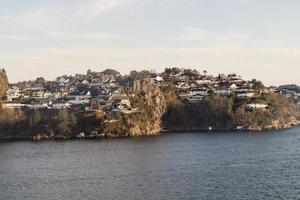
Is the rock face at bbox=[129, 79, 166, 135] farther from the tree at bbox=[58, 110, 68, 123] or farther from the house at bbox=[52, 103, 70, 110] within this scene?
the house at bbox=[52, 103, 70, 110]

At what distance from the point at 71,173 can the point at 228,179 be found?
15.0 meters

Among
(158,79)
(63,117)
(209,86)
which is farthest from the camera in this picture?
(158,79)

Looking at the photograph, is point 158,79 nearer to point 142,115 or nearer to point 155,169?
point 142,115

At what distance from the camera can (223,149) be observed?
6744cm

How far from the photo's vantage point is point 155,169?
52906 mm

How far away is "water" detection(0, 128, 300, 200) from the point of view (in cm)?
4153

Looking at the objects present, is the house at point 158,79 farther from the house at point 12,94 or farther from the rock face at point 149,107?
the house at point 12,94

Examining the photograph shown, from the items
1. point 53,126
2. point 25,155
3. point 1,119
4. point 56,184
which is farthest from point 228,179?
point 1,119

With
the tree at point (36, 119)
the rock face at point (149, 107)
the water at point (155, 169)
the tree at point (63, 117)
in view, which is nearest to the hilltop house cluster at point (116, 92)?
the rock face at point (149, 107)

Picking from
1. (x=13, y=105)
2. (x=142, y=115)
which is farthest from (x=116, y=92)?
(x=13, y=105)

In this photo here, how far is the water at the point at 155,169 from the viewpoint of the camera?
41531 millimetres

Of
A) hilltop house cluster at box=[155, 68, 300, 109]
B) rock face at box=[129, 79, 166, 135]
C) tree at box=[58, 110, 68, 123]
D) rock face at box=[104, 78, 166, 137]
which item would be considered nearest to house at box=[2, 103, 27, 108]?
tree at box=[58, 110, 68, 123]

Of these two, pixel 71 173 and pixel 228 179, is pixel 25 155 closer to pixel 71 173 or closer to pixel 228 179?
pixel 71 173

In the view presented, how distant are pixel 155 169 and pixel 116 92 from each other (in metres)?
62.9
